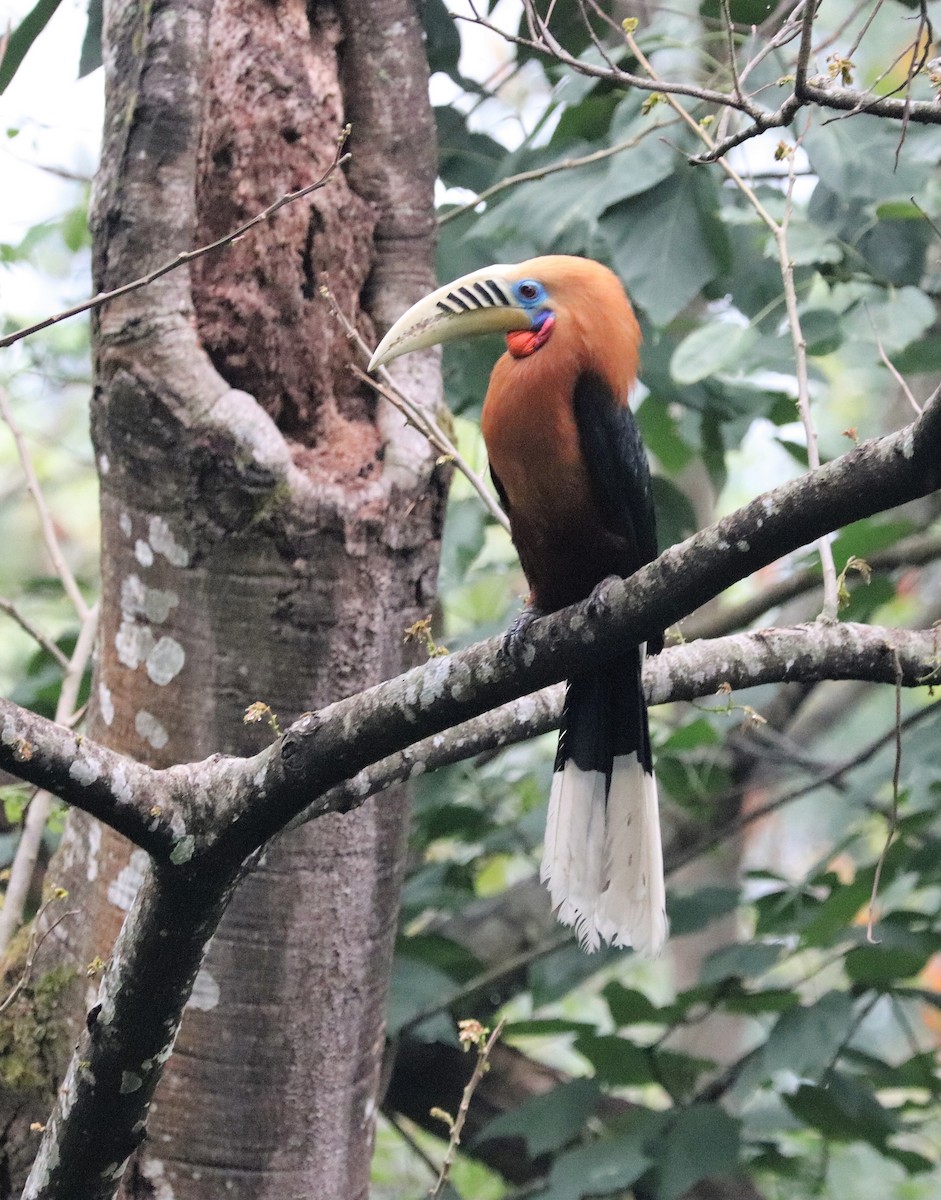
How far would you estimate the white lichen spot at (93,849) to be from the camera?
7.89ft

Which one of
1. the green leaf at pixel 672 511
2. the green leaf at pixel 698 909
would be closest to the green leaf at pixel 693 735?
the green leaf at pixel 698 909

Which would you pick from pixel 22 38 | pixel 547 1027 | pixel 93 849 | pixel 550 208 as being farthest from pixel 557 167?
pixel 547 1027

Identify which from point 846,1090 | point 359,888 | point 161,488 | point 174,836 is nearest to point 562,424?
point 161,488

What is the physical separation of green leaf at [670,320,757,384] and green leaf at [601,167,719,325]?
0.30ft

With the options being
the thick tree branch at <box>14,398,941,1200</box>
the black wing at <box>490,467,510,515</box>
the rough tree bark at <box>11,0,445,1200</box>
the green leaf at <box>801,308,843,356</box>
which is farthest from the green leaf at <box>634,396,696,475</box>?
the thick tree branch at <box>14,398,941,1200</box>

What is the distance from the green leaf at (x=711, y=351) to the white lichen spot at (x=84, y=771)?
162 cm

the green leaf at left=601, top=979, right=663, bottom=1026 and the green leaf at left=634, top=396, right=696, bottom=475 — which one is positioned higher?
the green leaf at left=634, top=396, right=696, bottom=475

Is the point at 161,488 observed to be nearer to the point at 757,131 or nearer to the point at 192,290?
the point at 192,290

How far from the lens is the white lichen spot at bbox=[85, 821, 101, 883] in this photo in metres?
2.40

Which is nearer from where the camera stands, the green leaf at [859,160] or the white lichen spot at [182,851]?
the white lichen spot at [182,851]

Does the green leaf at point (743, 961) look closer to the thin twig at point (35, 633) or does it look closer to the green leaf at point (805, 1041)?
the green leaf at point (805, 1041)

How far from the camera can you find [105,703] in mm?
2439

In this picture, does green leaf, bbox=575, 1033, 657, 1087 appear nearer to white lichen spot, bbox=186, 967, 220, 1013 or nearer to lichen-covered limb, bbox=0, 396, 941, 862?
white lichen spot, bbox=186, 967, 220, 1013

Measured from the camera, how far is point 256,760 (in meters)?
1.71
